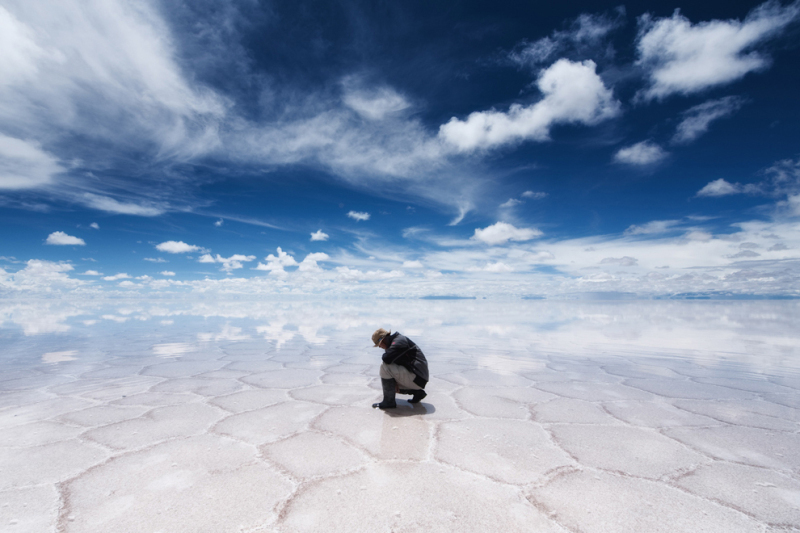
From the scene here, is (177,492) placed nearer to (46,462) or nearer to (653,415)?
(46,462)

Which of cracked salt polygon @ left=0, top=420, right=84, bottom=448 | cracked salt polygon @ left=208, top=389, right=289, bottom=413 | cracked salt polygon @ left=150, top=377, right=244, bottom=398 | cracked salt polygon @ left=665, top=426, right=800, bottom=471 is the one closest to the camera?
cracked salt polygon @ left=665, top=426, right=800, bottom=471

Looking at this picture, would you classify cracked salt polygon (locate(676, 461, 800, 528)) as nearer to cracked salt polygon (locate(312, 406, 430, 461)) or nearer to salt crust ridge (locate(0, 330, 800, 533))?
salt crust ridge (locate(0, 330, 800, 533))

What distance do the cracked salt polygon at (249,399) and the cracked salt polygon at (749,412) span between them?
479 centimetres

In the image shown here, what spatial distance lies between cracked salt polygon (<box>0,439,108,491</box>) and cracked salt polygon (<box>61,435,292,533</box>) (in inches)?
7.4

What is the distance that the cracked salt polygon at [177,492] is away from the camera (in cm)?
202

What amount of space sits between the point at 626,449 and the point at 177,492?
11.1ft

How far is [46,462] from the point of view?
2717 mm

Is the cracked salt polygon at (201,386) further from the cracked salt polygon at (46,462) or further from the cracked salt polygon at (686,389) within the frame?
the cracked salt polygon at (686,389)

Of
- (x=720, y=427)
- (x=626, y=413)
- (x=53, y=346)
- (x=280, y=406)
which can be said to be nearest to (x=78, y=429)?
(x=280, y=406)

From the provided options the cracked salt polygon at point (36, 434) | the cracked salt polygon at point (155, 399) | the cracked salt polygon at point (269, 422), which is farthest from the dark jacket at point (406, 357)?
the cracked salt polygon at point (36, 434)

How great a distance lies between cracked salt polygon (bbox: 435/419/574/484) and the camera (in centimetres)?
260

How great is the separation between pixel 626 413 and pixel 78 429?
5.52 meters

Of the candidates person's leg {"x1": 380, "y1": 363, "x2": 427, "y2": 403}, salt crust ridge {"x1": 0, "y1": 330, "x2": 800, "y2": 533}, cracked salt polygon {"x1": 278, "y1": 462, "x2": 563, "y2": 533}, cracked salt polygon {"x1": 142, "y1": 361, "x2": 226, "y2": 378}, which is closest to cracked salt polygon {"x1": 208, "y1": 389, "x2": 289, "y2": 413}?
salt crust ridge {"x1": 0, "y1": 330, "x2": 800, "y2": 533}

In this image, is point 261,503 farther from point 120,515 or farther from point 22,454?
point 22,454
